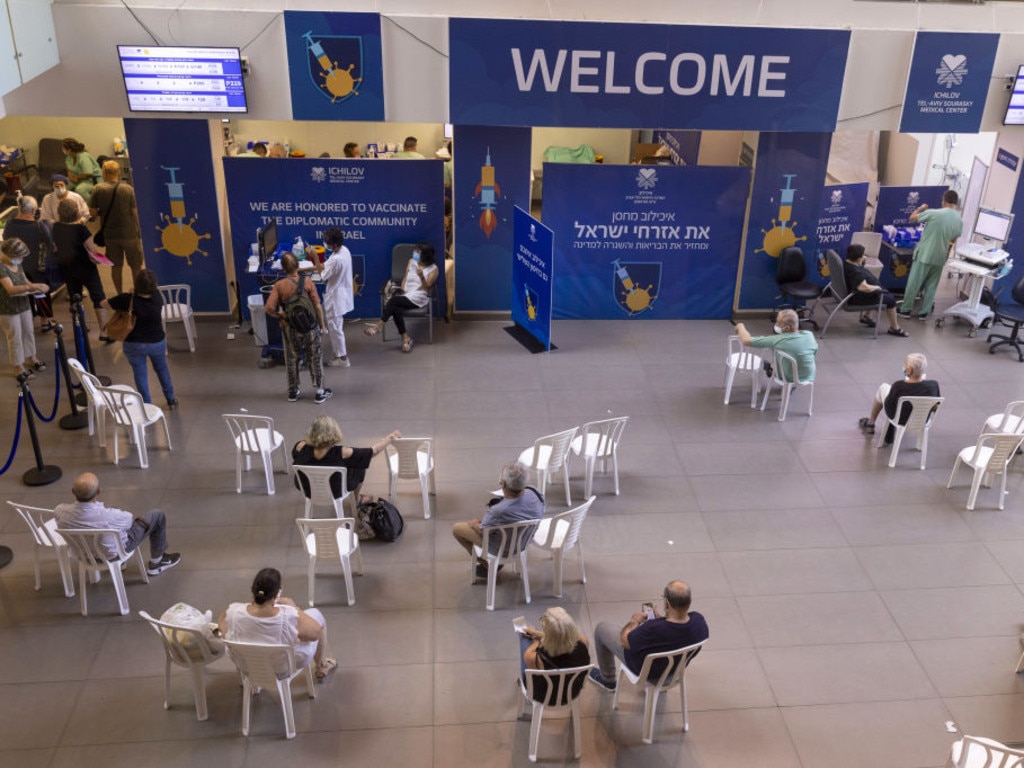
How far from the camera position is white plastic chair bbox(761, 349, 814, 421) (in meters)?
9.25

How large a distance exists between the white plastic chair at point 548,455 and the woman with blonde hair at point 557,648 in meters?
2.37

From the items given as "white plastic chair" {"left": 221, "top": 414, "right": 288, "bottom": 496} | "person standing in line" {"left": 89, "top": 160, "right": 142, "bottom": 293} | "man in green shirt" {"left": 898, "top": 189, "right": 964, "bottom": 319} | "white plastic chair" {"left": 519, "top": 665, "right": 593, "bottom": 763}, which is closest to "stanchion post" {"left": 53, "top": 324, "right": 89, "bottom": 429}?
"white plastic chair" {"left": 221, "top": 414, "right": 288, "bottom": 496}

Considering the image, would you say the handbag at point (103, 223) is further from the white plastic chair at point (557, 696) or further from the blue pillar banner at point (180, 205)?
the white plastic chair at point (557, 696)

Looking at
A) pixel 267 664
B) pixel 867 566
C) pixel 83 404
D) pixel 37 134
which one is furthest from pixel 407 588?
pixel 37 134

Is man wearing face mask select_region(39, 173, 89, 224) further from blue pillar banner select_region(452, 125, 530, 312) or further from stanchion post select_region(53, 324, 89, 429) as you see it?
blue pillar banner select_region(452, 125, 530, 312)

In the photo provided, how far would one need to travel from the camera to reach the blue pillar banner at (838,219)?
11844 mm

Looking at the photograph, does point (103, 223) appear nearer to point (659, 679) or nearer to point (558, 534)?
point (558, 534)

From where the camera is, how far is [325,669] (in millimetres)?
6027

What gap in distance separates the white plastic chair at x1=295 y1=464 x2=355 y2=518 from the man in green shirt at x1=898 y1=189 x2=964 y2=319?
321 inches

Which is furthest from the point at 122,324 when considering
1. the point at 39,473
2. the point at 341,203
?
the point at 341,203

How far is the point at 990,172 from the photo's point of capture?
40.7 feet

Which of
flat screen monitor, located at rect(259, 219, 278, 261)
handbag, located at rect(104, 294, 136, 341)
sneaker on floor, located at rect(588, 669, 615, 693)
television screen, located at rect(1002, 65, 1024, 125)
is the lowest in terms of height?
sneaker on floor, located at rect(588, 669, 615, 693)

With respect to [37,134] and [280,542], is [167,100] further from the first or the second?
[37,134]

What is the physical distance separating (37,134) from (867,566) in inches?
551
